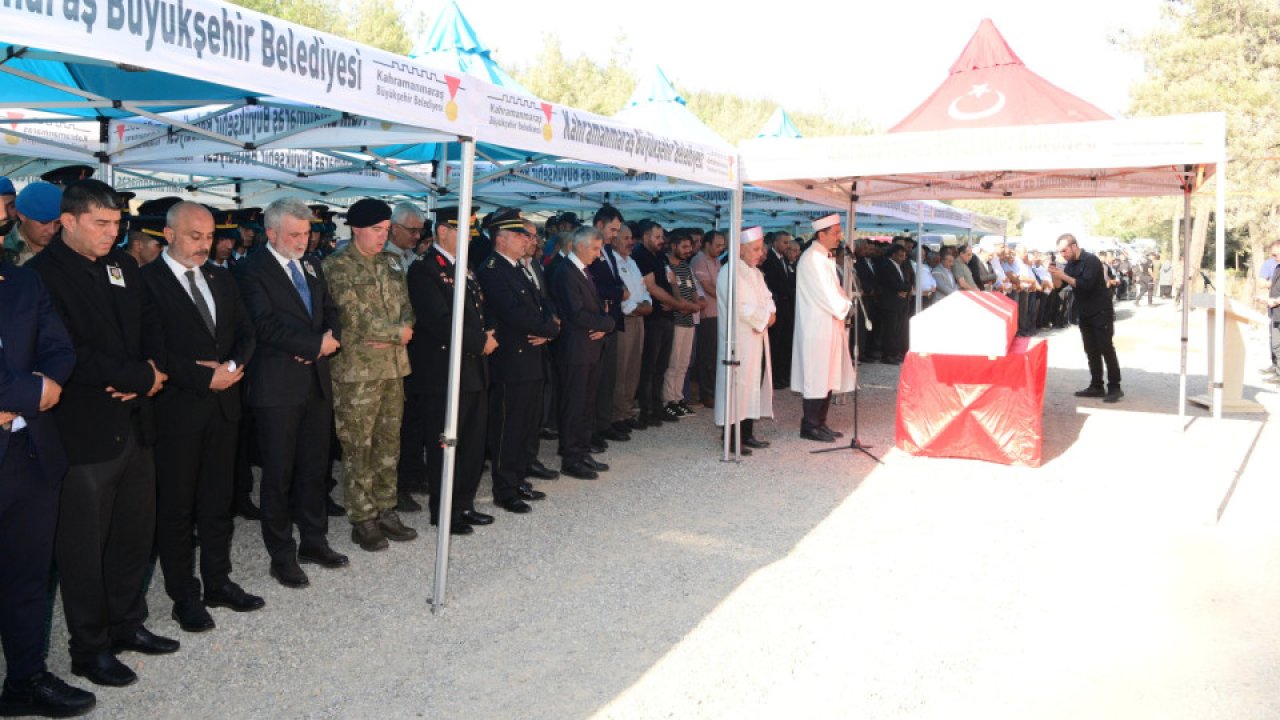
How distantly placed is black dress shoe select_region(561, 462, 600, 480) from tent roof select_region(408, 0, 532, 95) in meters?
4.66

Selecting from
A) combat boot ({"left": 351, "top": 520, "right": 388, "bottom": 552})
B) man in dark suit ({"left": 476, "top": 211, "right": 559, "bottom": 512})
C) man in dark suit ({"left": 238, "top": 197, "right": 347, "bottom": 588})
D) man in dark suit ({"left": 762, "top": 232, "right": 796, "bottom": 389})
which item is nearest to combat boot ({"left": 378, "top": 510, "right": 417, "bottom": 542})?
combat boot ({"left": 351, "top": 520, "right": 388, "bottom": 552})

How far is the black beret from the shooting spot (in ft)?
15.7

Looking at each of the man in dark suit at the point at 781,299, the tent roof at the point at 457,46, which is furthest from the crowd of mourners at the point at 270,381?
the tent roof at the point at 457,46

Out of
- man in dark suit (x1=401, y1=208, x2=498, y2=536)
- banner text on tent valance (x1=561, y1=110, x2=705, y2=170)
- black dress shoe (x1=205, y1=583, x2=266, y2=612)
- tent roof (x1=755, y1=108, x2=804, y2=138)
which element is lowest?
black dress shoe (x1=205, y1=583, x2=266, y2=612)

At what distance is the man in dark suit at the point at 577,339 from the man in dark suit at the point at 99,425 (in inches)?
134

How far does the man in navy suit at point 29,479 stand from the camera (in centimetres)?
293

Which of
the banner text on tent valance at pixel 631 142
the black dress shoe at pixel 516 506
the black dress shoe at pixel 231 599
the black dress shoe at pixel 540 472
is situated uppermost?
the banner text on tent valance at pixel 631 142

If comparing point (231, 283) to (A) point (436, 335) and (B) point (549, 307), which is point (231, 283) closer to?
(A) point (436, 335)

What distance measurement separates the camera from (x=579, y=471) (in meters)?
6.91

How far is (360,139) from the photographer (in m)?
4.92

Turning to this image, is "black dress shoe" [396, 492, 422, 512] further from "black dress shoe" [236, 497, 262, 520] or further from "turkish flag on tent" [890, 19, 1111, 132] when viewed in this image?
"turkish flag on tent" [890, 19, 1111, 132]

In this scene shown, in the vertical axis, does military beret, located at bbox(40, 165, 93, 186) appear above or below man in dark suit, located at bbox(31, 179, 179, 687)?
above

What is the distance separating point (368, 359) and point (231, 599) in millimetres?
1345

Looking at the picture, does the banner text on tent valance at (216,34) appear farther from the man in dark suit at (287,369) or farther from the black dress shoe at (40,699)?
the black dress shoe at (40,699)
